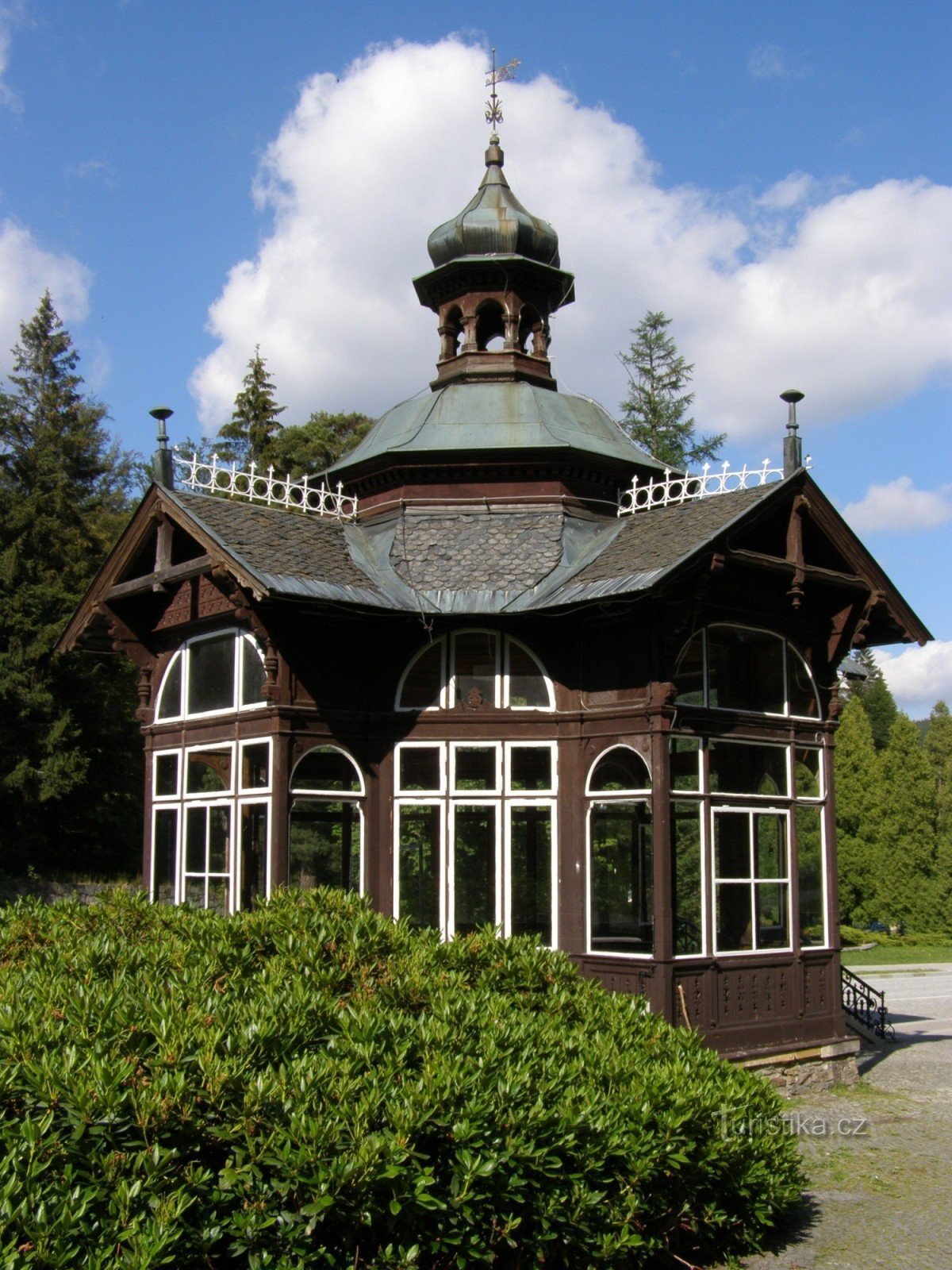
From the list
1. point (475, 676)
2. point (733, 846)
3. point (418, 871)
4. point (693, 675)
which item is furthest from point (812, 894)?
point (475, 676)

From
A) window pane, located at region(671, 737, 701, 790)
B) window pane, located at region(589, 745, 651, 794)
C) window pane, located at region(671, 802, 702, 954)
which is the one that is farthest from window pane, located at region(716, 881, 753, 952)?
window pane, located at region(589, 745, 651, 794)

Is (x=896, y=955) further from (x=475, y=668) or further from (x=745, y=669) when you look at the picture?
(x=475, y=668)

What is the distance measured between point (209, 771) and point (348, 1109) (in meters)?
8.80

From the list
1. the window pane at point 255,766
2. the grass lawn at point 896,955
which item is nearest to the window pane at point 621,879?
the window pane at point 255,766

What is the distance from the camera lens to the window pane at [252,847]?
12742mm

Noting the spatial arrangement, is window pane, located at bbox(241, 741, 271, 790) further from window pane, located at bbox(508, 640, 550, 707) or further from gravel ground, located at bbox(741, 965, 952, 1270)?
gravel ground, located at bbox(741, 965, 952, 1270)

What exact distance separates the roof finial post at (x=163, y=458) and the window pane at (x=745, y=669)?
5.82m

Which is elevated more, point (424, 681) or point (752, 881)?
point (424, 681)

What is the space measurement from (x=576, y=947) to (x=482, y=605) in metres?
3.45

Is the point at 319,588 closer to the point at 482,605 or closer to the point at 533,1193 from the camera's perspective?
the point at 482,605

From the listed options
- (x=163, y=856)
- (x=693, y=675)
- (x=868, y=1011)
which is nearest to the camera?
(x=693, y=675)

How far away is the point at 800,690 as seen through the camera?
14.0 metres

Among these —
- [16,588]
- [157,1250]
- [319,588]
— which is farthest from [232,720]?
[16,588]

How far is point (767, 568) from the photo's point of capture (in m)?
12.5
